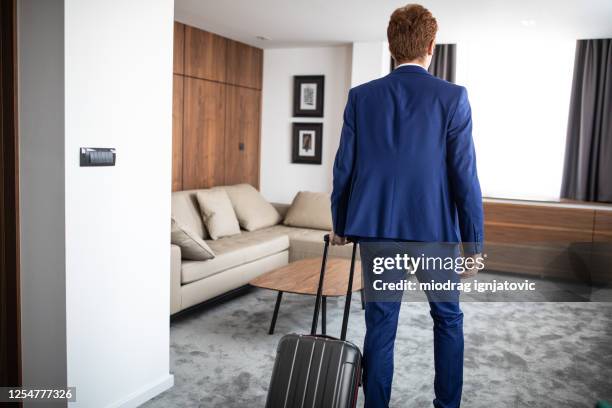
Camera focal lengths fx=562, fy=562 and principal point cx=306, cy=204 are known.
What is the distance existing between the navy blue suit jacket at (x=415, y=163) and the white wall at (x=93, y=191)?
3.15 feet

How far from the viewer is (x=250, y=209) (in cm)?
539

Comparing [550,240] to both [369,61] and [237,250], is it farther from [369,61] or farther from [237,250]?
[237,250]

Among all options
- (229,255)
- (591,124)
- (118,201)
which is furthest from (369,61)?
(118,201)

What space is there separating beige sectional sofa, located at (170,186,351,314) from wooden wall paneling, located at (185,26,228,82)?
1.22 m

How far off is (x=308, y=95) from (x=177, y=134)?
172cm

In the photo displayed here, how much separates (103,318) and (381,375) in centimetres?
112

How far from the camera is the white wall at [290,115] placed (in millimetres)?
6051

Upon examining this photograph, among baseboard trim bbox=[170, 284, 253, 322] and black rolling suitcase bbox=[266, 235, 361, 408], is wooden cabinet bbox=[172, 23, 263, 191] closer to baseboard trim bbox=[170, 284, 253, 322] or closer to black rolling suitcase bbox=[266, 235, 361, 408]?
baseboard trim bbox=[170, 284, 253, 322]

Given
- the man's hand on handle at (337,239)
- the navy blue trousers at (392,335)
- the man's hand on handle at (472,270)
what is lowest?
the navy blue trousers at (392,335)

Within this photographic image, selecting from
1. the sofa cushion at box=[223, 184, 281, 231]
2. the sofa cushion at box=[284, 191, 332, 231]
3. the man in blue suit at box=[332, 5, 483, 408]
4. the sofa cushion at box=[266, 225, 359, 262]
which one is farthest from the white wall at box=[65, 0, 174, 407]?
the sofa cushion at box=[284, 191, 332, 231]

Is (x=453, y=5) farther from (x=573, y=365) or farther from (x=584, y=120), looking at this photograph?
(x=573, y=365)

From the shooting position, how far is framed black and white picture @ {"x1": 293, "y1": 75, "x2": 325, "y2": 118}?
6.13 metres

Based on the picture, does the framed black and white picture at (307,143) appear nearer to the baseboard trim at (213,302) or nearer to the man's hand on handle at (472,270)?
the baseboard trim at (213,302)

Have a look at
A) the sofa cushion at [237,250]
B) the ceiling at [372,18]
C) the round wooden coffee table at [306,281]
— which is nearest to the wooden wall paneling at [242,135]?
the ceiling at [372,18]
